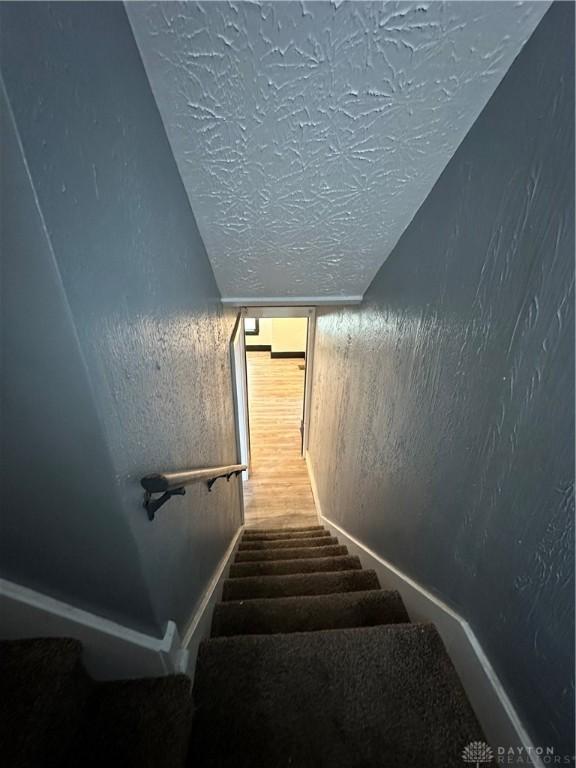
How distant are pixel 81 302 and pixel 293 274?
121 centimetres

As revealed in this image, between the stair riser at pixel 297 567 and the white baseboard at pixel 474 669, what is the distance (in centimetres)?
66

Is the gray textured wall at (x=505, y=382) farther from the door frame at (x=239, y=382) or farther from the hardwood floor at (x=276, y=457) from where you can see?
the hardwood floor at (x=276, y=457)

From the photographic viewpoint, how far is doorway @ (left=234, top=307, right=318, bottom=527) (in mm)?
3432

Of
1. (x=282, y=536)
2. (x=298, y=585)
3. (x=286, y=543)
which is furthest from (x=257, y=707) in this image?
(x=282, y=536)


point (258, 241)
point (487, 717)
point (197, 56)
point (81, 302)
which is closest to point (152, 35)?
point (197, 56)

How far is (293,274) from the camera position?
1.51 metres

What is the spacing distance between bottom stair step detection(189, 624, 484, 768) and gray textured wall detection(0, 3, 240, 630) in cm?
24

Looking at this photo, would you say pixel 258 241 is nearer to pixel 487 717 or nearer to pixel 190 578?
pixel 190 578

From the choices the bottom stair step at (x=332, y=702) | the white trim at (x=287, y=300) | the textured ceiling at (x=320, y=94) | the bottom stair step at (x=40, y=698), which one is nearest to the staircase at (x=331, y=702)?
the bottom stair step at (x=332, y=702)

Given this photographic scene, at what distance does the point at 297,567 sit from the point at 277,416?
375cm

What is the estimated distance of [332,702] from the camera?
833mm

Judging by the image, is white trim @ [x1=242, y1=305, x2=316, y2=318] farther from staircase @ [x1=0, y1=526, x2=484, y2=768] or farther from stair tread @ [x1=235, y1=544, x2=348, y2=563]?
staircase @ [x1=0, y1=526, x2=484, y2=768]

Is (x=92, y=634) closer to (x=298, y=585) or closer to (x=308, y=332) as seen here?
(x=298, y=585)

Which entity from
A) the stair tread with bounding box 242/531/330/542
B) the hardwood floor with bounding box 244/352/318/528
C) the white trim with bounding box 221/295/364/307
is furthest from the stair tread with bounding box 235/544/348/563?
the white trim with bounding box 221/295/364/307
